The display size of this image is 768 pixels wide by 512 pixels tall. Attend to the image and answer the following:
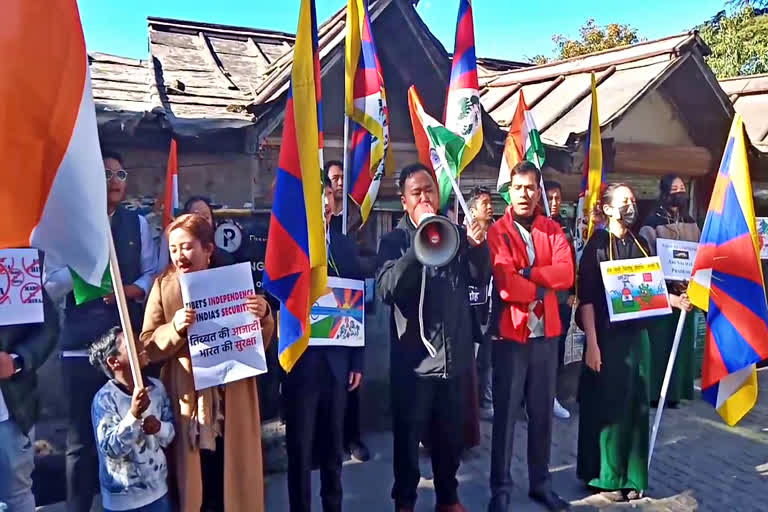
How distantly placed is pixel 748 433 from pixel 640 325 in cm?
257

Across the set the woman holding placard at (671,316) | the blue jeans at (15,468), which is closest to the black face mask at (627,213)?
the woman holding placard at (671,316)

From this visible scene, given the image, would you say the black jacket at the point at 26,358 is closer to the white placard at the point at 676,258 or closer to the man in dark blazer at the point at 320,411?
the man in dark blazer at the point at 320,411

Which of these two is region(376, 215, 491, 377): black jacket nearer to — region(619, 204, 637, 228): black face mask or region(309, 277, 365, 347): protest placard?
region(309, 277, 365, 347): protest placard

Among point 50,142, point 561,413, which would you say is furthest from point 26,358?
point 561,413

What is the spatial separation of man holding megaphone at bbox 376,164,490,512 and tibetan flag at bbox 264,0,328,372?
0.53 metres

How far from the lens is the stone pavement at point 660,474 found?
428cm

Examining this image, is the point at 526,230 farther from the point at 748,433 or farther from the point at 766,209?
the point at 766,209

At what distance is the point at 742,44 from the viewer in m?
19.5

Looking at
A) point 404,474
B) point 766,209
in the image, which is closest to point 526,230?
point 404,474

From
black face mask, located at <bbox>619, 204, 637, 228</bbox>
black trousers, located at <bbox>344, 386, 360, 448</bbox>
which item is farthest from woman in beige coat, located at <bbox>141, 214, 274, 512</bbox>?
black face mask, located at <bbox>619, 204, 637, 228</bbox>

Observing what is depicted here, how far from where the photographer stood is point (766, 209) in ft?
29.8

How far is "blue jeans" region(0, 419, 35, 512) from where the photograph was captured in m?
3.09

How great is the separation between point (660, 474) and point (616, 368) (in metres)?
1.24

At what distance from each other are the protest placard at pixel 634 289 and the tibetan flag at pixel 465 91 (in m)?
1.20
